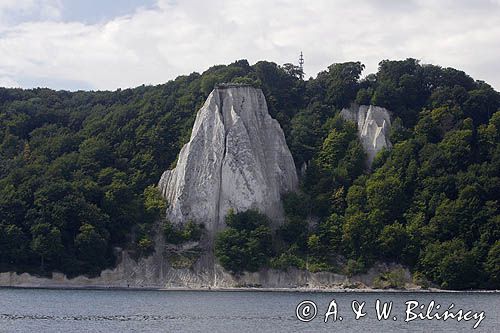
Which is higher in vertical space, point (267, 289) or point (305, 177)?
point (305, 177)

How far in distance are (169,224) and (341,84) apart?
2643 cm

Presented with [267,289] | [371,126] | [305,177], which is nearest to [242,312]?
[267,289]

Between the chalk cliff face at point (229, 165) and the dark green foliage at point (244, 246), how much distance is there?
317cm

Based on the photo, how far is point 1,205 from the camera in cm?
8975

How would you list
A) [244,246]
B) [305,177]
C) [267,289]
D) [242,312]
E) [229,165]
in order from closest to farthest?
[242,312] → [267,289] → [244,246] → [229,165] → [305,177]

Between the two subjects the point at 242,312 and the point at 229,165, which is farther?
the point at 229,165

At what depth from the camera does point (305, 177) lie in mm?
102750

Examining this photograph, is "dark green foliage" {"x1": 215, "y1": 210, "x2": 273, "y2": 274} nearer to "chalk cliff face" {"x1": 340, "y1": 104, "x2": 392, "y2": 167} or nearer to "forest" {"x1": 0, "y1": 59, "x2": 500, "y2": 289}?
"forest" {"x1": 0, "y1": 59, "x2": 500, "y2": 289}

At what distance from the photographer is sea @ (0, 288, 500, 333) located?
52.0 m

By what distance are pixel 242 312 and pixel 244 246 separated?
2939 centimetres

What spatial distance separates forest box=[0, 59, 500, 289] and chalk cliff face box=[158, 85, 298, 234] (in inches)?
76.4

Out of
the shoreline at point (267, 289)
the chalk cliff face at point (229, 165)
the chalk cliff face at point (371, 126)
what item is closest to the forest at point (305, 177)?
the chalk cliff face at point (371, 126)

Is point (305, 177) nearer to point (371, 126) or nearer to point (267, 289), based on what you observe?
point (371, 126)

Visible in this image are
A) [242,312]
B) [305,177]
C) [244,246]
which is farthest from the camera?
[305,177]
